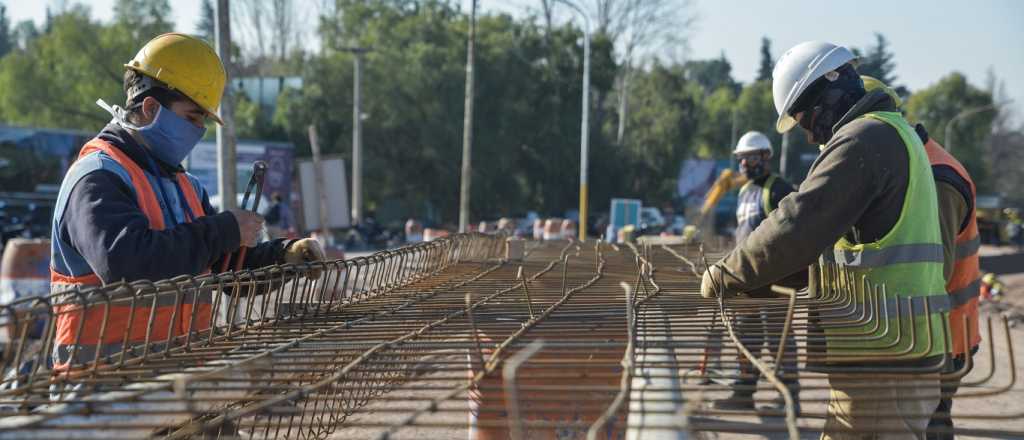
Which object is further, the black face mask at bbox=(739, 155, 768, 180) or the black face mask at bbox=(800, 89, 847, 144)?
the black face mask at bbox=(739, 155, 768, 180)

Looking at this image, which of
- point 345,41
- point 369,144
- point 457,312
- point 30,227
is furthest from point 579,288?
point 345,41


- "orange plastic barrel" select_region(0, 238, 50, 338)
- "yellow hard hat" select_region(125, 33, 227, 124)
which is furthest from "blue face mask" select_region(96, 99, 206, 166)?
"orange plastic barrel" select_region(0, 238, 50, 338)

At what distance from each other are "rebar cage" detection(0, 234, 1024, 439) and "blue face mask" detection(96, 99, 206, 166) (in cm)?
61

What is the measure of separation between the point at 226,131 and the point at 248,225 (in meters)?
7.90

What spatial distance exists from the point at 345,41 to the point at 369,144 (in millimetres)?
7121

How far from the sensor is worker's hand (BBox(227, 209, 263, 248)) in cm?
373

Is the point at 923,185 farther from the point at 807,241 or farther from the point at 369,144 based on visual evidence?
the point at 369,144

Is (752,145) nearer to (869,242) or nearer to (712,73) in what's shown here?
(869,242)

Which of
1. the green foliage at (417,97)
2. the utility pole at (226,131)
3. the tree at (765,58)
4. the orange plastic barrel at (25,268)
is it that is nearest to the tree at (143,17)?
the green foliage at (417,97)

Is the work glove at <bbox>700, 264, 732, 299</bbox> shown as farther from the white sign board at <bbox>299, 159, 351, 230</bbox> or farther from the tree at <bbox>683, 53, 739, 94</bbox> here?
the tree at <bbox>683, 53, 739, 94</bbox>

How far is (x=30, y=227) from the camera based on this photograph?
93.1ft

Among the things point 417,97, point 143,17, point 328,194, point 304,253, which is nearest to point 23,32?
point 143,17

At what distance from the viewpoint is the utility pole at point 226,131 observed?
37.3ft

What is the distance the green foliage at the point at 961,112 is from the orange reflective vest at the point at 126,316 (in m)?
66.2
